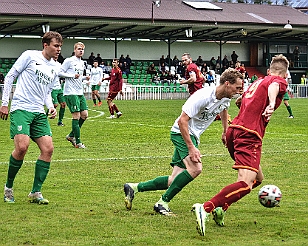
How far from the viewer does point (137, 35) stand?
182ft

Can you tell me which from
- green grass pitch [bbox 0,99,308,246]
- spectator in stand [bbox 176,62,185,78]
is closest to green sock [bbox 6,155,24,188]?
green grass pitch [bbox 0,99,308,246]

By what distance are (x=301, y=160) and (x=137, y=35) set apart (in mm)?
42397

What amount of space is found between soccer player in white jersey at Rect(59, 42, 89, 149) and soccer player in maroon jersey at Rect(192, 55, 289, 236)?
9.09 metres

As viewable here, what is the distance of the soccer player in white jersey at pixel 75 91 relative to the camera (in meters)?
16.8

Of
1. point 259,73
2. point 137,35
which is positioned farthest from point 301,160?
point 259,73

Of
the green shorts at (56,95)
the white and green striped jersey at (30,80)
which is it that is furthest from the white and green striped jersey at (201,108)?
the green shorts at (56,95)

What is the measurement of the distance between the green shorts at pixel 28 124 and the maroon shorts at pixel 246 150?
2721mm

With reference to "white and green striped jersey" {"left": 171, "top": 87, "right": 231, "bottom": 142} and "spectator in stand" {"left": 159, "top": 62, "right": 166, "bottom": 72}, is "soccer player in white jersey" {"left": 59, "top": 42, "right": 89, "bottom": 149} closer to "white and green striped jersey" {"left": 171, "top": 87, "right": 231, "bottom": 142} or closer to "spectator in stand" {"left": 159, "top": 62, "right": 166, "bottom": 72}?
"white and green striped jersey" {"left": 171, "top": 87, "right": 231, "bottom": 142}

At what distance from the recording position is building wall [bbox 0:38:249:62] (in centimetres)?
5344

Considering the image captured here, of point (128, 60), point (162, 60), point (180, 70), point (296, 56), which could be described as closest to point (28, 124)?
point (128, 60)

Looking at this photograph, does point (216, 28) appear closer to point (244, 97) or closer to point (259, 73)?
point (259, 73)

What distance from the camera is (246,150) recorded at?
7.72m

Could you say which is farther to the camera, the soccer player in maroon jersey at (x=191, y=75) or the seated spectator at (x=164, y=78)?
the seated spectator at (x=164, y=78)

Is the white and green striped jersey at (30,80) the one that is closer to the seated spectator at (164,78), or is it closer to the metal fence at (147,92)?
the metal fence at (147,92)
